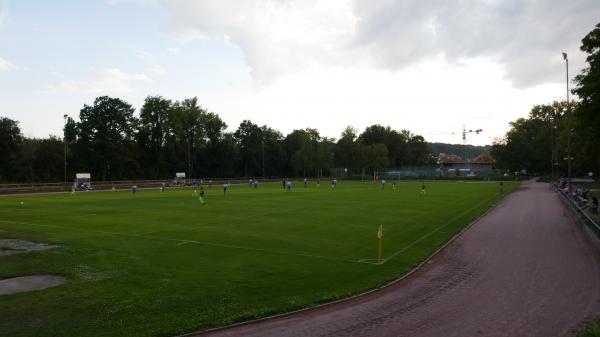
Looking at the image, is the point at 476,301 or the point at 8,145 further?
the point at 8,145

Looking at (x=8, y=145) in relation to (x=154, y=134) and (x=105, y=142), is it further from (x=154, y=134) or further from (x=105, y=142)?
(x=154, y=134)

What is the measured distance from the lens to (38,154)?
8725 cm

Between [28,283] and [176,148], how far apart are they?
324 feet

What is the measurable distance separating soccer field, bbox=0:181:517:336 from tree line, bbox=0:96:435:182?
6739 cm

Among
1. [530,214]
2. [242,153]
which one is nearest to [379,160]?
[242,153]

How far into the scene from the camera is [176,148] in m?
108

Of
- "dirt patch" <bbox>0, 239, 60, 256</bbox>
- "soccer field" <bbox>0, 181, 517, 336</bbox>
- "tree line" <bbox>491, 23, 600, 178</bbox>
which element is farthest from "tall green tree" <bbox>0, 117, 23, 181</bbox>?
"tree line" <bbox>491, 23, 600, 178</bbox>

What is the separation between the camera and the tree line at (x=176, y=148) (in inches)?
3477

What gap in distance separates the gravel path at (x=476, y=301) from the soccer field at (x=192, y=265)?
777mm

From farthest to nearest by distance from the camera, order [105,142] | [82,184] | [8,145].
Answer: [105,142], [8,145], [82,184]

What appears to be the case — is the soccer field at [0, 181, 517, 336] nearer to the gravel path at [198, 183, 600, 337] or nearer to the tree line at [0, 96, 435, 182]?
the gravel path at [198, 183, 600, 337]

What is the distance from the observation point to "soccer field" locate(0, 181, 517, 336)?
9641 millimetres

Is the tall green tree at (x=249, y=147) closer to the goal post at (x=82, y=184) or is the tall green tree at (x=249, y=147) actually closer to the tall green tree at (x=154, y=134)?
the tall green tree at (x=154, y=134)

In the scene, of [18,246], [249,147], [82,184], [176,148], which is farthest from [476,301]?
[249,147]
